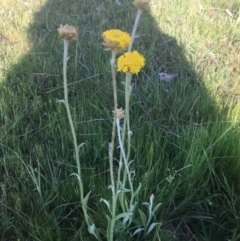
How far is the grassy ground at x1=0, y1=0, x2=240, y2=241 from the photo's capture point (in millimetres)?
1124

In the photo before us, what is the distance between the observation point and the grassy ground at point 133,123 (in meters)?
1.12

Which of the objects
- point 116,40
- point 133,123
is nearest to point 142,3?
point 116,40

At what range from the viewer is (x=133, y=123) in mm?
1445

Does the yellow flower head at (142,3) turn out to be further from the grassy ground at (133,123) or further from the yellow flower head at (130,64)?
the grassy ground at (133,123)

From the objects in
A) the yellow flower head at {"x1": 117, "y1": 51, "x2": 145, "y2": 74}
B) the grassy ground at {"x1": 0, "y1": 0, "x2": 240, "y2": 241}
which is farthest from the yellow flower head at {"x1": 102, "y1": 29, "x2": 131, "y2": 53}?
the grassy ground at {"x1": 0, "y1": 0, "x2": 240, "y2": 241}

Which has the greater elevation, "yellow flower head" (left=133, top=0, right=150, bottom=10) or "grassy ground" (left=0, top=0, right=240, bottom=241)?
"yellow flower head" (left=133, top=0, right=150, bottom=10)

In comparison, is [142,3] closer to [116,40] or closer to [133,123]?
[116,40]

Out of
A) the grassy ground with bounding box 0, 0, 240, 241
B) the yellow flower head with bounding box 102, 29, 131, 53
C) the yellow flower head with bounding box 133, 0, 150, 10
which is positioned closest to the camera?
the yellow flower head with bounding box 102, 29, 131, 53

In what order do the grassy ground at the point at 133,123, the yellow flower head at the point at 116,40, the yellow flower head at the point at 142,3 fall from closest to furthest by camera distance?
the yellow flower head at the point at 116,40 < the yellow flower head at the point at 142,3 < the grassy ground at the point at 133,123

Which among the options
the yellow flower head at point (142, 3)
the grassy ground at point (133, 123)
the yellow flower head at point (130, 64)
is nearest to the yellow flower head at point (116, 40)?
the yellow flower head at point (130, 64)

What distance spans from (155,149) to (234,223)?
34 cm

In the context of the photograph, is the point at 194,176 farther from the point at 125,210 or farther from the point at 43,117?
the point at 43,117

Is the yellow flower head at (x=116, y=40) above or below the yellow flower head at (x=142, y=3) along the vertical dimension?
below

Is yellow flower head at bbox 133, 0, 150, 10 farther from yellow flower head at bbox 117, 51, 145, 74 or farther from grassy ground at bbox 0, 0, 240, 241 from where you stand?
grassy ground at bbox 0, 0, 240, 241
